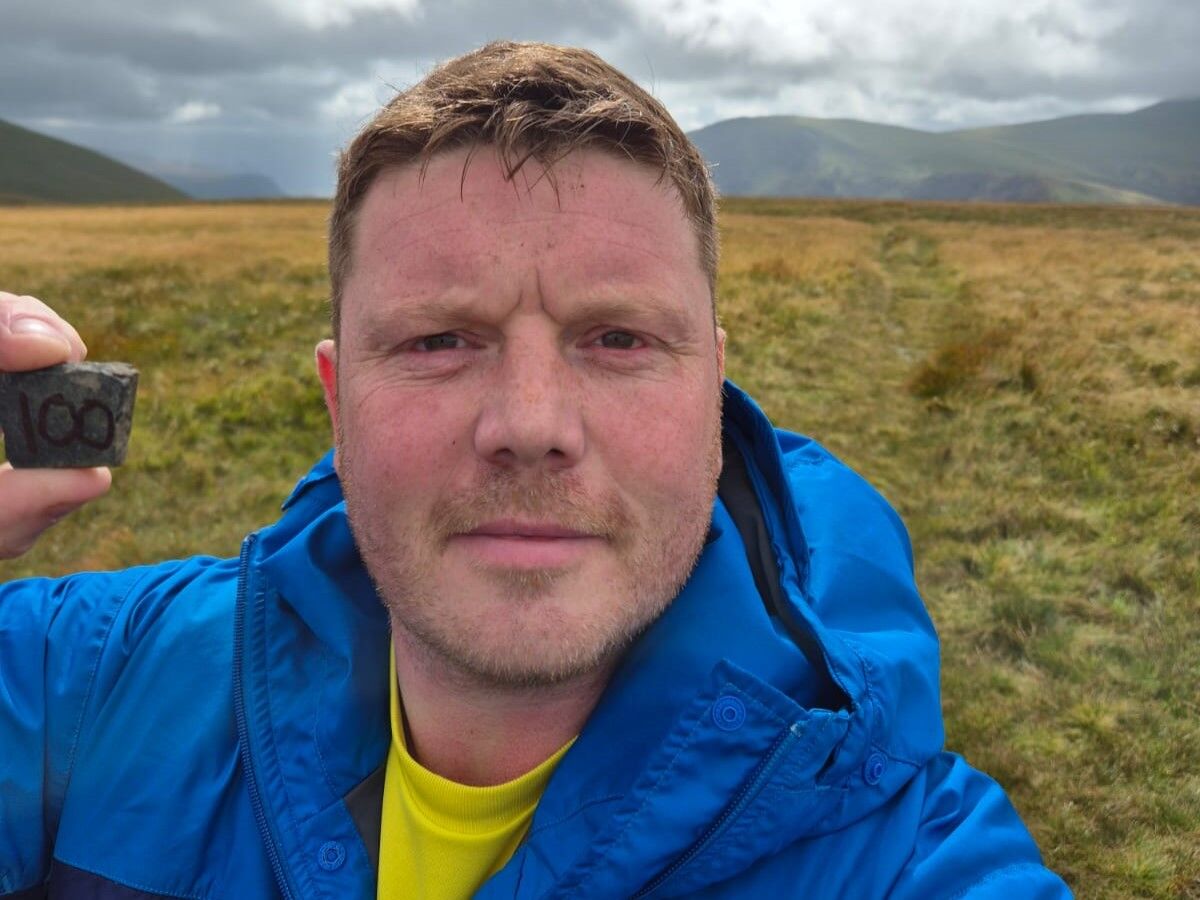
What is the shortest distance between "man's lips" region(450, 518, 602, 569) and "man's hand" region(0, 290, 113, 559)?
103 centimetres

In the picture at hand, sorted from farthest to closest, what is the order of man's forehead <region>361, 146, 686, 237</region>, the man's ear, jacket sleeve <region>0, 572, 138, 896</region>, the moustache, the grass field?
the grass field → the man's ear → jacket sleeve <region>0, 572, 138, 896</region> → man's forehead <region>361, 146, 686, 237</region> → the moustache

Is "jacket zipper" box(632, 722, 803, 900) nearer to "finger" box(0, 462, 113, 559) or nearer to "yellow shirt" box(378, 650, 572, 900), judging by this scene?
"yellow shirt" box(378, 650, 572, 900)

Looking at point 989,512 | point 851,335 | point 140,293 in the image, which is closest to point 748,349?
point 851,335

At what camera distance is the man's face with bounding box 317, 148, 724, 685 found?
1.86 meters

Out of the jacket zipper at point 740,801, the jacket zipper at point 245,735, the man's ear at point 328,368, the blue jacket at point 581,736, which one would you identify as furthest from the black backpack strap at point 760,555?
the jacket zipper at point 245,735

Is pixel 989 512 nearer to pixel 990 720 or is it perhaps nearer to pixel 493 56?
pixel 990 720

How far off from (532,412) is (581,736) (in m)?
0.82

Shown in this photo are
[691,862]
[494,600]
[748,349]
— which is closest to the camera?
[691,862]

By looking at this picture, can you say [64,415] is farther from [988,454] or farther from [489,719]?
[988,454]

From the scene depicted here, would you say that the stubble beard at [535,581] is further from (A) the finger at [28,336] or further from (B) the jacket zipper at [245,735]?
(A) the finger at [28,336]

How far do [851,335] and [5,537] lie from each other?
47.4 ft

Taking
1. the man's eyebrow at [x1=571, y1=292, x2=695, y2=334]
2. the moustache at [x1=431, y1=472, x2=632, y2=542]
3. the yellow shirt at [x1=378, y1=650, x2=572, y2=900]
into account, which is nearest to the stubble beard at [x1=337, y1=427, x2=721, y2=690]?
the moustache at [x1=431, y1=472, x2=632, y2=542]

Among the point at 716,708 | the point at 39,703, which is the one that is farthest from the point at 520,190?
the point at 39,703

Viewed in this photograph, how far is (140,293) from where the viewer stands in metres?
16.6
